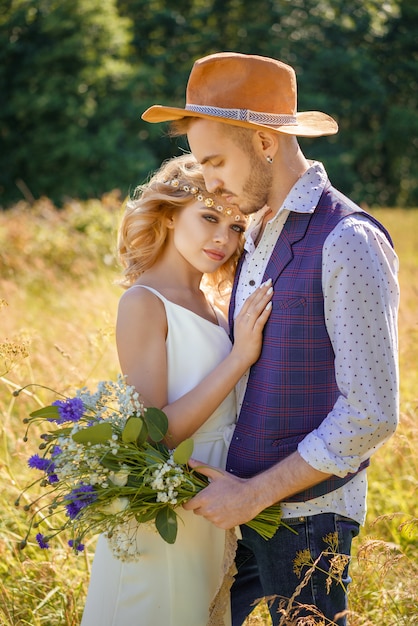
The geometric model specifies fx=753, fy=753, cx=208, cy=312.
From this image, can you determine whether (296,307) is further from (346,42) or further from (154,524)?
(346,42)

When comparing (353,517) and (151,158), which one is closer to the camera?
(353,517)

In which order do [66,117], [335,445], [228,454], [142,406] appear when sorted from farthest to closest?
[66,117], [228,454], [142,406], [335,445]

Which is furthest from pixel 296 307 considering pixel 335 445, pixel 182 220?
pixel 182 220

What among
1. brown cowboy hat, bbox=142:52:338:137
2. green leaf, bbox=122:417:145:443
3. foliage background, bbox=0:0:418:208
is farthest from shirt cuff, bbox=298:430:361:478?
foliage background, bbox=0:0:418:208

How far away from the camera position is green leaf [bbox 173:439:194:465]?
227cm

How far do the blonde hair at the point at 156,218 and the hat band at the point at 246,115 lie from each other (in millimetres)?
502

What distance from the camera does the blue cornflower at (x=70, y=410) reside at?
2.24m

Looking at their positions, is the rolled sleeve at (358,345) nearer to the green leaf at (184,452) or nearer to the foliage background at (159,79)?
the green leaf at (184,452)

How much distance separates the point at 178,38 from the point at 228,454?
27.0m

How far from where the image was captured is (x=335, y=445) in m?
2.18

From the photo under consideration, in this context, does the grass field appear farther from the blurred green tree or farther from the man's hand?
the blurred green tree

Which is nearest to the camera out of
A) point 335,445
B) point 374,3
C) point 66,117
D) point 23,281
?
point 335,445

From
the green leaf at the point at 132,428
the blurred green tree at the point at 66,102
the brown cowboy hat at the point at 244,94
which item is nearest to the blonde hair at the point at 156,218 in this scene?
the brown cowboy hat at the point at 244,94

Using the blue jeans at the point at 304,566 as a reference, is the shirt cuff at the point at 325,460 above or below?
above
